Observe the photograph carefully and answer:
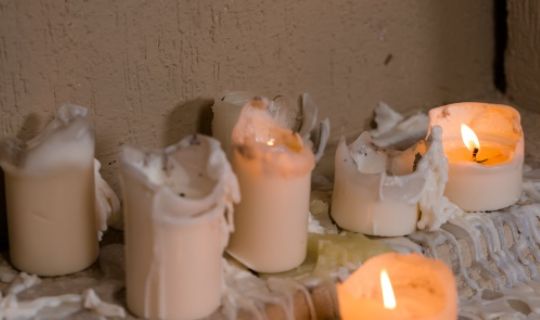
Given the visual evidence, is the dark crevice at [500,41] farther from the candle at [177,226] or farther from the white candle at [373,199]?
the candle at [177,226]

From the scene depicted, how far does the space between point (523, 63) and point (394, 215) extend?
0.54 m

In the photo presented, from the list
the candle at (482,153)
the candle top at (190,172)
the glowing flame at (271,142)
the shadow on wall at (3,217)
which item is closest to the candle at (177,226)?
the candle top at (190,172)

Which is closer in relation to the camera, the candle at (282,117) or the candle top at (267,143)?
the candle top at (267,143)

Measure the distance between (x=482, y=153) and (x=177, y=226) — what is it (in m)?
0.51

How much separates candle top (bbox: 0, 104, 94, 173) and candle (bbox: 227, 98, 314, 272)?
0.15 m

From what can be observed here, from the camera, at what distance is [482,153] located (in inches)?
46.6

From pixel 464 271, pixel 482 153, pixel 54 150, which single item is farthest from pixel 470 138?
pixel 54 150

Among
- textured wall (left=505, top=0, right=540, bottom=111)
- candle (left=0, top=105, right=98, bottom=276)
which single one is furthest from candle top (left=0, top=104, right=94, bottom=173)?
textured wall (left=505, top=0, right=540, bottom=111)

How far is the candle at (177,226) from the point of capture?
33.0 inches

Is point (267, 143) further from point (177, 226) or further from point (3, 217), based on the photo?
point (3, 217)

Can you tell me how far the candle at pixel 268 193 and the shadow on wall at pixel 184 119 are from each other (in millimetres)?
158

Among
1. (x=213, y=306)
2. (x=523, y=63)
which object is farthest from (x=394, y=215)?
(x=523, y=63)

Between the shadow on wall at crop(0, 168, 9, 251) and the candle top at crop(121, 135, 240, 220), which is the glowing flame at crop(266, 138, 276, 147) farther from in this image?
the shadow on wall at crop(0, 168, 9, 251)

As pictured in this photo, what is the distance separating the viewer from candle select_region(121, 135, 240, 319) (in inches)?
33.0
